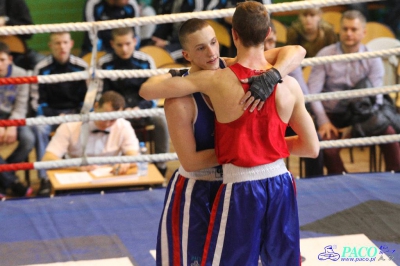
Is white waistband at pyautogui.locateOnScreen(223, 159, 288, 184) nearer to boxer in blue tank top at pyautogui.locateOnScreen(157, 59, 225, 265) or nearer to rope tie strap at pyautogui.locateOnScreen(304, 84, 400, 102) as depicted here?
boxer in blue tank top at pyautogui.locateOnScreen(157, 59, 225, 265)

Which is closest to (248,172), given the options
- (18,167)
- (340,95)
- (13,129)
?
(340,95)

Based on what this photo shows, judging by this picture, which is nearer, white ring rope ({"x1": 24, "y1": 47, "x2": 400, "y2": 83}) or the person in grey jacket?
white ring rope ({"x1": 24, "y1": 47, "x2": 400, "y2": 83})

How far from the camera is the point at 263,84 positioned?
2.29 metres

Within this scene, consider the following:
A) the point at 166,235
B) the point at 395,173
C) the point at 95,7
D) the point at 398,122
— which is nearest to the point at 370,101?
the point at 398,122

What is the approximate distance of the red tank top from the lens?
2.34 m

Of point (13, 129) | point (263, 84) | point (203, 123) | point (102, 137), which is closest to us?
point (263, 84)

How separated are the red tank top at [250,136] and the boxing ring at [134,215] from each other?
88cm

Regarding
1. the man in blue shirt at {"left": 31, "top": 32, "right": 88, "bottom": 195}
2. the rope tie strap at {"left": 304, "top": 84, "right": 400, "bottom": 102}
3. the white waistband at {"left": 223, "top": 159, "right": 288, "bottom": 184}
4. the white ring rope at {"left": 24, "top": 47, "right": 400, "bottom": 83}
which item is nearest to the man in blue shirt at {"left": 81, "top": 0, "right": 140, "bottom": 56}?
the man in blue shirt at {"left": 31, "top": 32, "right": 88, "bottom": 195}

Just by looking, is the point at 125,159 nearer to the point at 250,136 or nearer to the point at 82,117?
the point at 82,117

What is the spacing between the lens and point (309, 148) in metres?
2.54

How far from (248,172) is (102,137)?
2.41 metres

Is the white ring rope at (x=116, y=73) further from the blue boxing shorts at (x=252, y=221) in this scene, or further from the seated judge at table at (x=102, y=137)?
the blue boxing shorts at (x=252, y=221)

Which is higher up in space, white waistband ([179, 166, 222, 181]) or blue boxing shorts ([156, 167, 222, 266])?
white waistband ([179, 166, 222, 181])

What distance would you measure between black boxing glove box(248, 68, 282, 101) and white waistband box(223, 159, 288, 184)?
0.25 m
